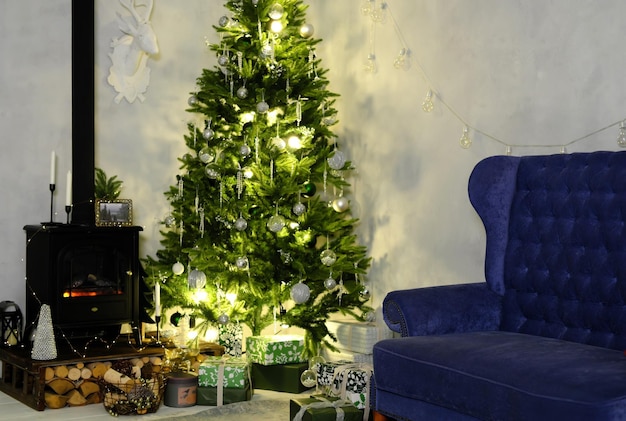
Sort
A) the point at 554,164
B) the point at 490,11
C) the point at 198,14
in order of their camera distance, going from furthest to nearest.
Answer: the point at 198,14, the point at 490,11, the point at 554,164

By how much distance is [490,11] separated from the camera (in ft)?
14.5

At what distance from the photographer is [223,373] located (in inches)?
174

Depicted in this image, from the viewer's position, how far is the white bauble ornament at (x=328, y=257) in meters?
4.76

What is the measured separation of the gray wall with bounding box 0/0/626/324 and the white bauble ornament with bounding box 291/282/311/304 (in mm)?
629

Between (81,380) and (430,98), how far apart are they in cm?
232

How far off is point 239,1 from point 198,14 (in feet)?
2.17

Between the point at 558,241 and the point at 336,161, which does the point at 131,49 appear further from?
the point at 558,241

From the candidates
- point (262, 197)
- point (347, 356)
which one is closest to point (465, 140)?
point (262, 197)

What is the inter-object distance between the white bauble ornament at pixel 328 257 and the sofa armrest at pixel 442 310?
1.13 metres

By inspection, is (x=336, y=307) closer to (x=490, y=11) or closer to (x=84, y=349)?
(x=84, y=349)

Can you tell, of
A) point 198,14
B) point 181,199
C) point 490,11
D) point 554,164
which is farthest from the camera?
point 198,14

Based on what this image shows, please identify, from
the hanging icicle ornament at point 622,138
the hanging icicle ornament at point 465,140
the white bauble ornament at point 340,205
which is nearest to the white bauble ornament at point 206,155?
the white bauble ornament at point 340,205

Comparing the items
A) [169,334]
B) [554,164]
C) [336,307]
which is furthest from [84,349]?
[554,164]

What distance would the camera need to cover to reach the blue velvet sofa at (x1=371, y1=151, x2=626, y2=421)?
280 cm
